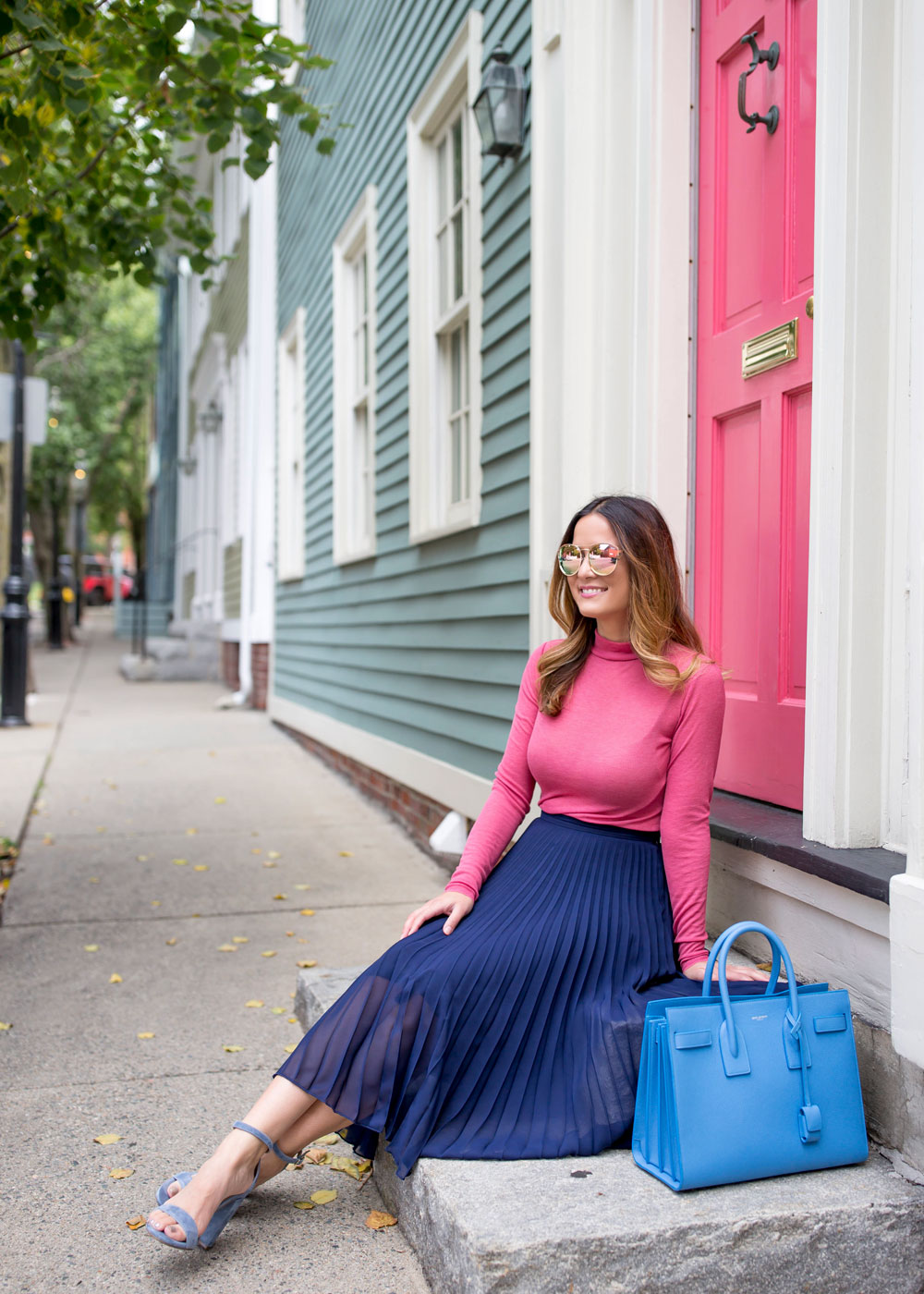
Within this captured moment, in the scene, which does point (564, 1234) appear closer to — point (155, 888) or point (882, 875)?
point (882, 875)

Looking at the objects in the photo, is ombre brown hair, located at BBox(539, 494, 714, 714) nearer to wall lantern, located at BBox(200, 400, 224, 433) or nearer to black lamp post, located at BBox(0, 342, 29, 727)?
black lamp post, located at BBox(0, 342, 29, 727)

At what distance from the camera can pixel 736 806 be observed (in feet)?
9.87

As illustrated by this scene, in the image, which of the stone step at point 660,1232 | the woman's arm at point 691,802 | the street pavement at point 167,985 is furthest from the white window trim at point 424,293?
the stone step at point 660,1232

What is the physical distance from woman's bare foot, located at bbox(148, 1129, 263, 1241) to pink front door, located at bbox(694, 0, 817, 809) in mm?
1534

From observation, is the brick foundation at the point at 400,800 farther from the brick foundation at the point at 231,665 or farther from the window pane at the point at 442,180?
the brick foundation at the point at 231,665

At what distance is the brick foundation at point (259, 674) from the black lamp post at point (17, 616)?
2404mm

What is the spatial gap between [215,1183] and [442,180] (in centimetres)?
513

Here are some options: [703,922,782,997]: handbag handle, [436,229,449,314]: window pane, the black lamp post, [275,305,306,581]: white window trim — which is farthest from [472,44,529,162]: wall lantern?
the black lamp post

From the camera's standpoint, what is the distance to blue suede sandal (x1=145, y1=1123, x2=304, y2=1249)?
214cm

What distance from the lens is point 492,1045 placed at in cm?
226

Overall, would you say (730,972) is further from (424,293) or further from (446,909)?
(424,293)

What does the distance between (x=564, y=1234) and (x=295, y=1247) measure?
67 centimetres

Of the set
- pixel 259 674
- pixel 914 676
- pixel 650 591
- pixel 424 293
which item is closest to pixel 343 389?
pixel 424 293

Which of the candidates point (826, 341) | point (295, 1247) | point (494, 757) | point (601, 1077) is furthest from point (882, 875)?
point (494, 757)
